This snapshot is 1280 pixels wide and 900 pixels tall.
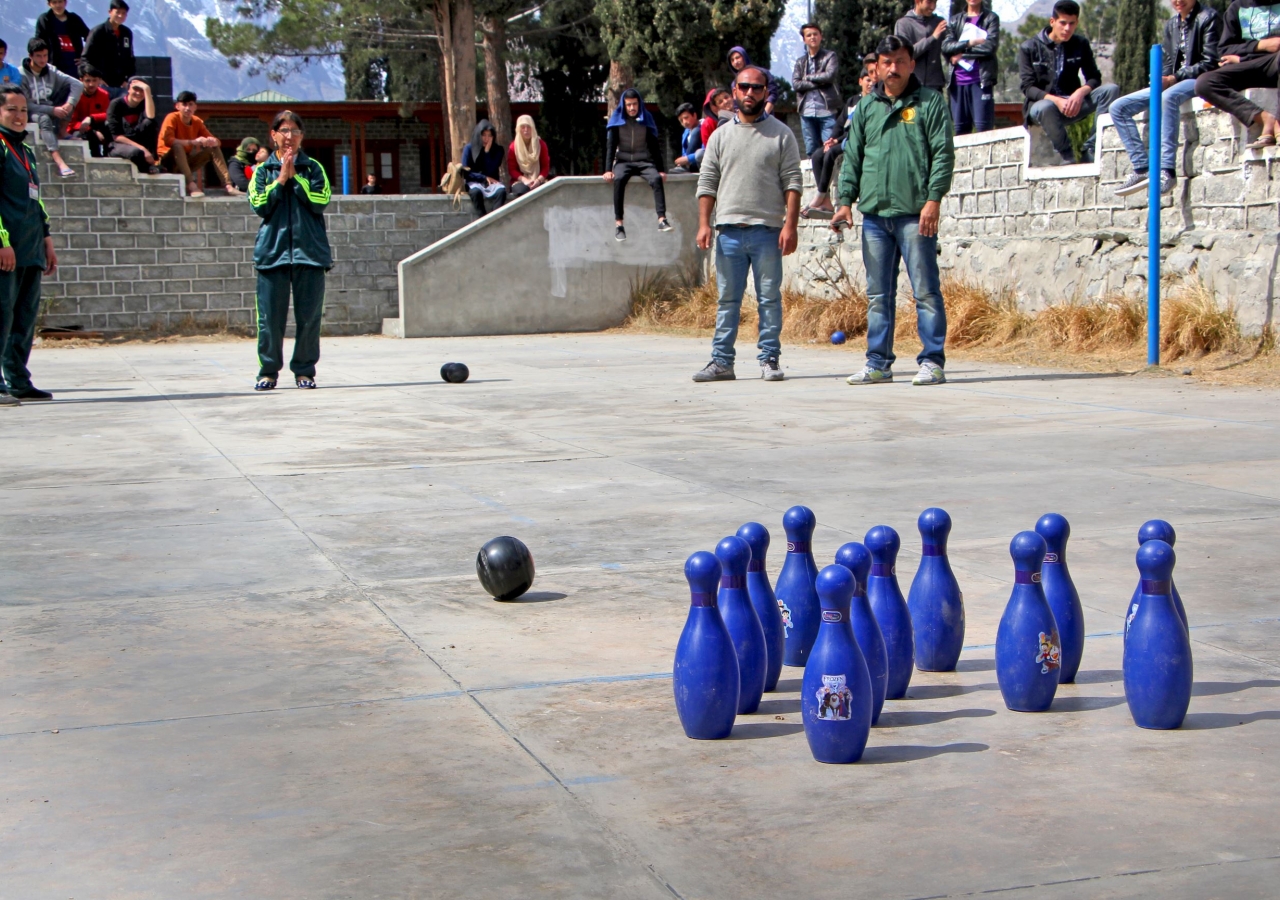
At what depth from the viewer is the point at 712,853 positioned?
2.80m

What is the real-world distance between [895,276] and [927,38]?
5507mm

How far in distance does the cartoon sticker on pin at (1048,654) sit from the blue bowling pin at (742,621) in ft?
2.13

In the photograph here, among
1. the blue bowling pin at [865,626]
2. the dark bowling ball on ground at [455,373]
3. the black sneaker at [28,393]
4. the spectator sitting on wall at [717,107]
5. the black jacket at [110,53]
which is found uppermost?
the black jacket at [110,53]

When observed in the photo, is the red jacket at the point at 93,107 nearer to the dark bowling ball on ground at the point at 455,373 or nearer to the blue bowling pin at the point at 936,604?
the dark bowling ball on ground at the point at 455,373

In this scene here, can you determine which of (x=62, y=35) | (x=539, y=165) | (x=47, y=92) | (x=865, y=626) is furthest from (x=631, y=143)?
(x=865, y=626)

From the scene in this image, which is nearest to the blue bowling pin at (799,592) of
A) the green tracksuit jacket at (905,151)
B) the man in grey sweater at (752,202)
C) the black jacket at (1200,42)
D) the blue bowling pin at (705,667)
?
the blue bowling pin at (705,667)

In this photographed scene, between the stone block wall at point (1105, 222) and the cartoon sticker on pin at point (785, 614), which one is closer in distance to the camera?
the cartoon sticker on pin at point (785, 614)

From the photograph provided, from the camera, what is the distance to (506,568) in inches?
188

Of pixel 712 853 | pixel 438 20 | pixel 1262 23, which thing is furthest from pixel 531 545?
pixel 438 20

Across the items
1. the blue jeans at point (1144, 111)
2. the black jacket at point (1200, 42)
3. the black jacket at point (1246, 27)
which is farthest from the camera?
the blue jeans at point (1144, 111)

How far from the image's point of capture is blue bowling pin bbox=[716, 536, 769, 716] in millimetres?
3604

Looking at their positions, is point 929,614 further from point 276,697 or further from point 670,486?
point 670,486

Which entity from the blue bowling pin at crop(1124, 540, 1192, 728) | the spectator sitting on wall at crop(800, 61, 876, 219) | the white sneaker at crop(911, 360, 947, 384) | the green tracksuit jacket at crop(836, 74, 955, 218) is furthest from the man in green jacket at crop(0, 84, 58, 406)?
the spectator sitting on wall at crop(800, 61, 876, 219)

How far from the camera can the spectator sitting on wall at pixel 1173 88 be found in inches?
479
